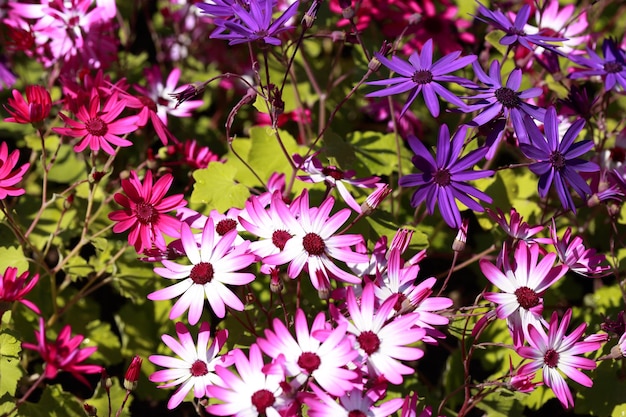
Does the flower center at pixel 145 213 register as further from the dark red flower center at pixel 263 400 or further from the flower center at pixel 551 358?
the flower center at pixel 551 358

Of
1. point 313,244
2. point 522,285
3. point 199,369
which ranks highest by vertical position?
point 522,285

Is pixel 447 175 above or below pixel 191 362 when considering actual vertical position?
above

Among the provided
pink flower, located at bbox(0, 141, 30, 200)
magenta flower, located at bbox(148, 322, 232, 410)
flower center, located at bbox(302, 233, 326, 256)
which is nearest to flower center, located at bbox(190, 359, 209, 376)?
magenta flower, located at bbox(148, 322, 232, 410)

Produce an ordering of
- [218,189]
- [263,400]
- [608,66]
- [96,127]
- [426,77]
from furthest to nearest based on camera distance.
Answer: [608,66], [218,189], [96,127], [426,77], [263,400]

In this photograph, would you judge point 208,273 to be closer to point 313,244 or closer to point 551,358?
point 313,244

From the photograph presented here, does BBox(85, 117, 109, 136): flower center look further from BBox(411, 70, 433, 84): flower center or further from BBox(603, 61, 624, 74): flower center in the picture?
BBox(603, 61, 624, 74): flower center

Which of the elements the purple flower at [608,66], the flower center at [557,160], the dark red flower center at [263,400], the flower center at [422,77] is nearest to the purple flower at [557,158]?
the flower center at [557,160]

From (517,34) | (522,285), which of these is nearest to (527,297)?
(522,285)
